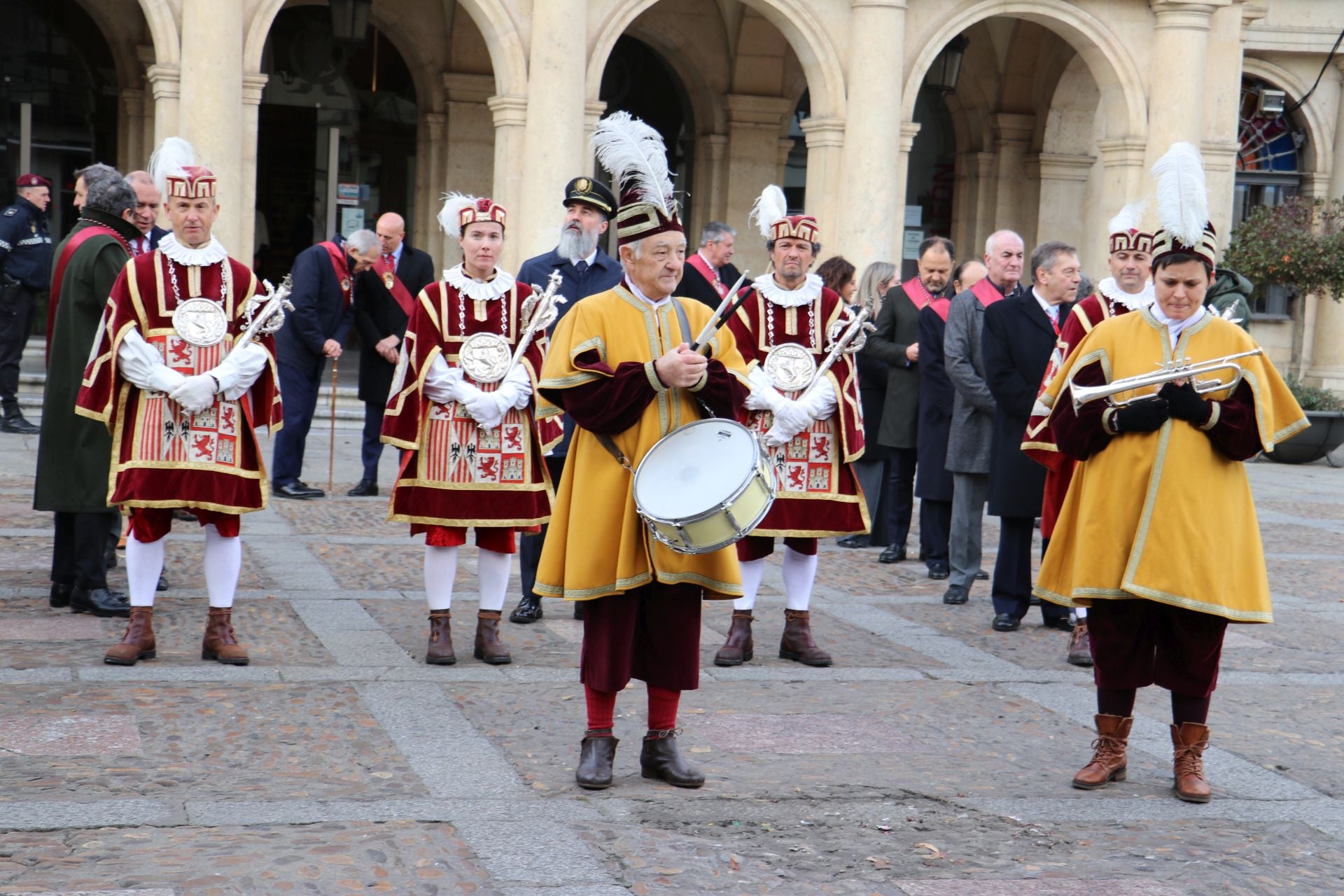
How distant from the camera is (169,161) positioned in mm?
6379

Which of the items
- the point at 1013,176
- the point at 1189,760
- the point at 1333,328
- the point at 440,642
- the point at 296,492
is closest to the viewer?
the point at 1189,760

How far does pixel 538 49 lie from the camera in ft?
54.0

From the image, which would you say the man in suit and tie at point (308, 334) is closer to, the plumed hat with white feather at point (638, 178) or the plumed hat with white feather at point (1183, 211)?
the plumed hat with white feather at point (638, 178)

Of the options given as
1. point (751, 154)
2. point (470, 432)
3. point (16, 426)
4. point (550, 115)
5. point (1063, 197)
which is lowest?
point (16, 426)

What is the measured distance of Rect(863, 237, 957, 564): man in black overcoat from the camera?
32.3ft

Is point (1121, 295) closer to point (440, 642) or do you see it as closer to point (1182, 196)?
point (1182, 196)

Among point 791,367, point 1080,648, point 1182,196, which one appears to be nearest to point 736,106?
point 791,367

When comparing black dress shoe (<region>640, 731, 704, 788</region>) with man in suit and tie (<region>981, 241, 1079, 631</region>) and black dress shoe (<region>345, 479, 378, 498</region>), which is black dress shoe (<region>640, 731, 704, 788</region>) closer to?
man in suit and tie (<region>981, 241, 1079, 631</region>)

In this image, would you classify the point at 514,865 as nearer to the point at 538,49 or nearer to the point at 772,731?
the point at 772,731

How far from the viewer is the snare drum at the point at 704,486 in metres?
4.64

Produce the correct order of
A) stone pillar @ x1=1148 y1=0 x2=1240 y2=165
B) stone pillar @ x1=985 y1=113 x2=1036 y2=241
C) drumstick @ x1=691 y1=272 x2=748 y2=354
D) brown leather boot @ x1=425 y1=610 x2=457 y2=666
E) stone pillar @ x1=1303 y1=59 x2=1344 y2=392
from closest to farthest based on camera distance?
drumstick @ x1=691 y1=272 x2=748 y2=354, brown leather boot @ x1=425 y1=610 x2=457 y2=666, stone pillar @ x1=1148 y1=0 x2=1240 y2=165, stone pillar @ x1=985 y1=113 x2=1036 y2=241, stone pillar @ x1=1303 y1=59 x2=1344 y2=392

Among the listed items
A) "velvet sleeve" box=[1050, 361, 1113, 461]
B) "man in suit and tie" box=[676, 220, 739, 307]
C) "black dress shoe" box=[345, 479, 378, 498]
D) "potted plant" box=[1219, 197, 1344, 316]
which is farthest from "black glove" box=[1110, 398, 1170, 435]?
"potted plant" box=[1219, 197, 1344, 316]

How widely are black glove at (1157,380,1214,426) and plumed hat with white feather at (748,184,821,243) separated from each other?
2225mm

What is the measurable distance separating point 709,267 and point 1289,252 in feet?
39.0
